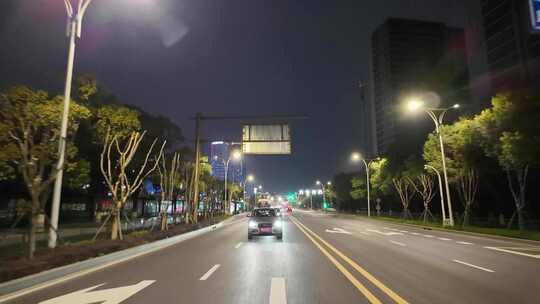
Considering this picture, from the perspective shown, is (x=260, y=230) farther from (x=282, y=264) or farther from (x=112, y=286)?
(x=112, y=286)

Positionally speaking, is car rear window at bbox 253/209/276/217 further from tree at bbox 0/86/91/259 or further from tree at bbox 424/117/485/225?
tree at bbox 424/117/485/225

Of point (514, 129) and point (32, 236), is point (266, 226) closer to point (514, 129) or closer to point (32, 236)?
point (32, 236)

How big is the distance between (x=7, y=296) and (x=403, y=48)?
589 ft

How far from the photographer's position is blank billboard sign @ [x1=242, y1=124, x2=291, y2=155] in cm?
2672

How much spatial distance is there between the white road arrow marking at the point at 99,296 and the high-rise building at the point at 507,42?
111565 mm

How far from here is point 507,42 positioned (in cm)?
11131

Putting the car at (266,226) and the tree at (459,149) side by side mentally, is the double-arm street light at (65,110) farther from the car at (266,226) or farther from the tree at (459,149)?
the tree at (459,149)

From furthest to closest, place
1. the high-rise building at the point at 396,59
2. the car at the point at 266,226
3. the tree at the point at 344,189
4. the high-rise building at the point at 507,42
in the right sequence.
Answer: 1. the high-rise building at the point at 396,59
2. the high-rise building at the point at 507,42
3. the tree at the point at 344,189
4. the car at the point at 266,226

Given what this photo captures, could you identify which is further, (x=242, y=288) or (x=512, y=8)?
(x=512, y=8)

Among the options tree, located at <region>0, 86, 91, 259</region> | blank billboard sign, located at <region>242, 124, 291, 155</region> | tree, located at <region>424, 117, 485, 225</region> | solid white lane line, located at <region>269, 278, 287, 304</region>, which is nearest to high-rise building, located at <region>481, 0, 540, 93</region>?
tree, located at <region>424, 117, 485, 225</region>

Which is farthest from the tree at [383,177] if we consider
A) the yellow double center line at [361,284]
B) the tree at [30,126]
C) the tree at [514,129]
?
the tree at [30,126]

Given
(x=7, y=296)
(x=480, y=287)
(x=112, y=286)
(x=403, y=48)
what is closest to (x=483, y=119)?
(x=480, y=287)

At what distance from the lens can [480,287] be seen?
8195 millimetres

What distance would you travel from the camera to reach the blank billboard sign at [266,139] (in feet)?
87.7
